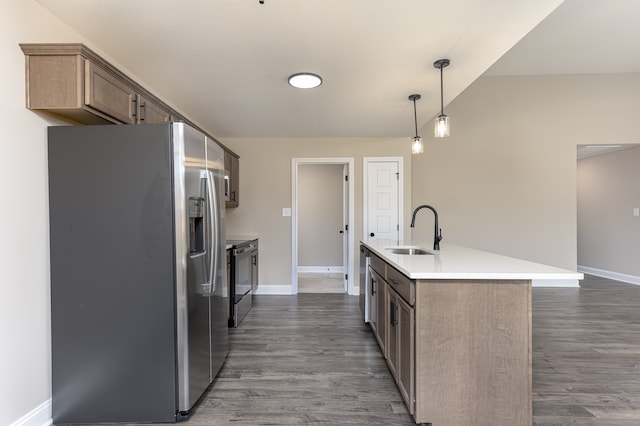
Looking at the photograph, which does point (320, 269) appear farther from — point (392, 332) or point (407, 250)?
point (392, 332)

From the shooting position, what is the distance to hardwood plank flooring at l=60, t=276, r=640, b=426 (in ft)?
5.70

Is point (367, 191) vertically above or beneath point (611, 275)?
above

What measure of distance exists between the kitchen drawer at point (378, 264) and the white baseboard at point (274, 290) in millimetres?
2083

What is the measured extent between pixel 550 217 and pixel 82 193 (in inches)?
234

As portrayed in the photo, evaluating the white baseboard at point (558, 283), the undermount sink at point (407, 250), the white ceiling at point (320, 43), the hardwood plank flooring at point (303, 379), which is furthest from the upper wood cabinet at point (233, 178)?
the white baseboard at point (558, 283)

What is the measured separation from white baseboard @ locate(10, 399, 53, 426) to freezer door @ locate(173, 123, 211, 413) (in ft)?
2.38

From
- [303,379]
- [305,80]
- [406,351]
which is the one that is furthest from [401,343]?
[305,80]

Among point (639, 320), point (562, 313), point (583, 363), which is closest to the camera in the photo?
point (583, 363)

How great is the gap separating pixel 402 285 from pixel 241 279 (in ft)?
7.18

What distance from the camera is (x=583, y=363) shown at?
231 centimetres

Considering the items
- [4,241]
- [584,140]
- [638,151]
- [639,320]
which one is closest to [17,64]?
[4,241]

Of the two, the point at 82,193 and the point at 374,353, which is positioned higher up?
the point at 82,193

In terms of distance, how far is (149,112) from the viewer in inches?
82.8

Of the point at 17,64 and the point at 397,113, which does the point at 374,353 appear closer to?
the point at 397,113
